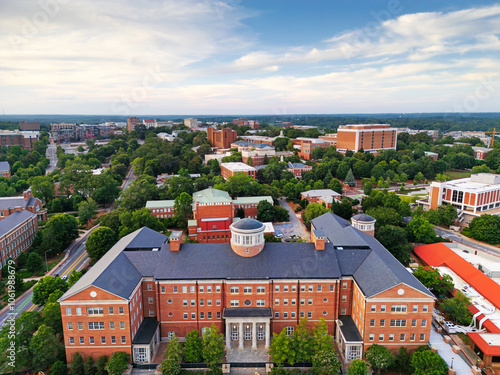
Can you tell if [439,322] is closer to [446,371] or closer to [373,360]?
[446,371]

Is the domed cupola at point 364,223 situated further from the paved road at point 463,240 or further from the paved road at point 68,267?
the paved road at point 68,267

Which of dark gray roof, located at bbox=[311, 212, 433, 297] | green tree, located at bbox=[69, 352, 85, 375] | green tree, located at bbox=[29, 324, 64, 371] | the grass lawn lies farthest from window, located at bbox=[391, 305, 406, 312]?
the grass lawn

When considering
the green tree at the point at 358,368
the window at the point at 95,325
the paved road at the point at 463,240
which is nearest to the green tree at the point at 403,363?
the green tree at the point at 358,368

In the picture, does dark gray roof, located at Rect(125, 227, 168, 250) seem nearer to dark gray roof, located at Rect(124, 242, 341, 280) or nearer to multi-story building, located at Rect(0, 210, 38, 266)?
dark gray roof, located at Rect(124, 242, 341, 280)

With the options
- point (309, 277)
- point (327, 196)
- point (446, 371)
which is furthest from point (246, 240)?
point (327, 196)

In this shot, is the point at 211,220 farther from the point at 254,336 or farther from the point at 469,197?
the point at 469,197

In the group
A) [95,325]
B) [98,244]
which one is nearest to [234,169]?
[98,244]
